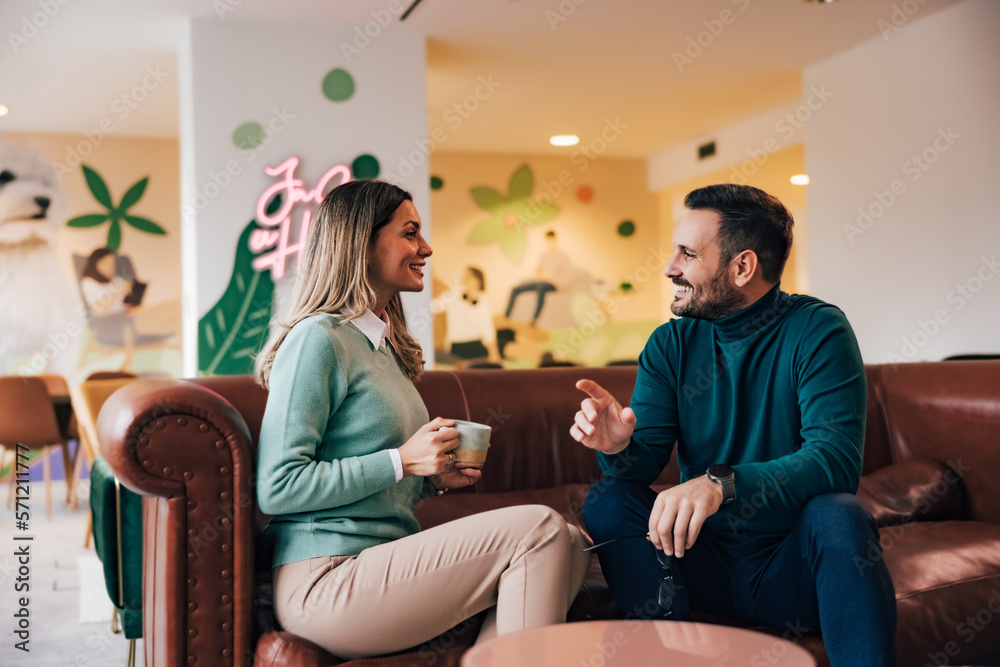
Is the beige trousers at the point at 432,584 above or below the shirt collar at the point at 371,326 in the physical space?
below

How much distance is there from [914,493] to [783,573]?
113 cm

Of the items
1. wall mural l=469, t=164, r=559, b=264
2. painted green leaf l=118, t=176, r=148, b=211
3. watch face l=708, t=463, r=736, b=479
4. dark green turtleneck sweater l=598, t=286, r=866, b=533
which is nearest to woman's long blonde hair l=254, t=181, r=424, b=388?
dark green turtleneck sweater l=598, t=286, r=866, b=533

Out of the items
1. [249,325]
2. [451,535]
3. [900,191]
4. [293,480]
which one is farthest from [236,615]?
[900,191]

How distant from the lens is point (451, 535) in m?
1.51

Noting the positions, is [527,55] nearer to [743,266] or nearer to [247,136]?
[247,136]

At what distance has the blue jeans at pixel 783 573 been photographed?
1396 mm

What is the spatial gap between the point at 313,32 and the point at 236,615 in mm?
3513

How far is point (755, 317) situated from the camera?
1804 millimetres

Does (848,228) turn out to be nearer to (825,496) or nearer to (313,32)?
(313,32)

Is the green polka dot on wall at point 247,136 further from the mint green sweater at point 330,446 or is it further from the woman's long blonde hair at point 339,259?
the mint green sweater at point 330,446

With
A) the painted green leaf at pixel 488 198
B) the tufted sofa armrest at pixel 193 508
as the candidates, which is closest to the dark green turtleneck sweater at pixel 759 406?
the tufted sofa armrest at pixel 193 508

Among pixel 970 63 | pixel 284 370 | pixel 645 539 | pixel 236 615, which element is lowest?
pixel 236 615

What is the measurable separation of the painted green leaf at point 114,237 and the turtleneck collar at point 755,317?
19.8 ft

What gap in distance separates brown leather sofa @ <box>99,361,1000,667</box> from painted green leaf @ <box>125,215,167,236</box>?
5.01m
